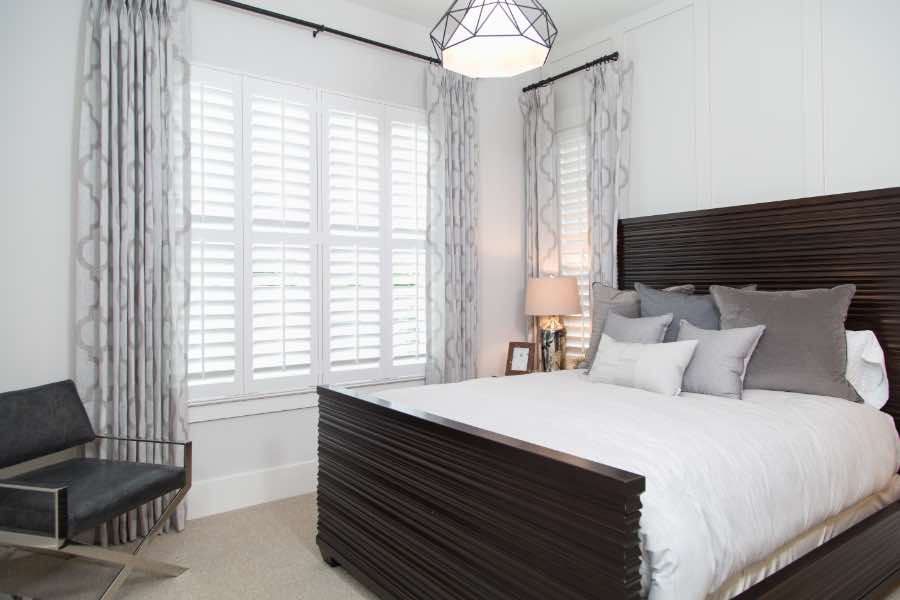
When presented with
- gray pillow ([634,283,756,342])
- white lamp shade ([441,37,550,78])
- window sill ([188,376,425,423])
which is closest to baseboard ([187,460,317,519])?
window sill ([188,376,425,423])

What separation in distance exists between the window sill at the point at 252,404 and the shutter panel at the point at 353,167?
39.2 inches

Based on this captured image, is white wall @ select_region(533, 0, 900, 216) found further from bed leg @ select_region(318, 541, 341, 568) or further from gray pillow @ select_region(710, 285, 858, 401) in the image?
bed leg @ select_region(318, 541, 341, 568)

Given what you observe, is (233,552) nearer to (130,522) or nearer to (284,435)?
(130,522)

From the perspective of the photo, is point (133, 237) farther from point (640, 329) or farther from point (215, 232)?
point (640, 329)

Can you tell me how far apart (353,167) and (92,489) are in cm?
225

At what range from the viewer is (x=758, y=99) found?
317cm

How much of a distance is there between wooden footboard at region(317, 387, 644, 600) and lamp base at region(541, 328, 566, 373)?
76.3 inches

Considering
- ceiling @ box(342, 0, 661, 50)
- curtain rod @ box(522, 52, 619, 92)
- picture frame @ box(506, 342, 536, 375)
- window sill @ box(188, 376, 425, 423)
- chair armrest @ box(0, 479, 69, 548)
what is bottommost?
chair armrest @ box(0, 479, 69, 548)

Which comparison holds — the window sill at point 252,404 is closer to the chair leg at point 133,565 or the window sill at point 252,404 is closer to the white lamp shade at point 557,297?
the chair leg at point 133,565

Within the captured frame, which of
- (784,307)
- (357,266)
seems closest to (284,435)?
(357,266)

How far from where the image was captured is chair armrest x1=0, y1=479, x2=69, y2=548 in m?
1.89

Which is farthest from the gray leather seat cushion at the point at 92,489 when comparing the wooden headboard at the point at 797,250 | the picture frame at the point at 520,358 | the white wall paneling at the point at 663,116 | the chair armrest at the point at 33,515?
the white wall paneling at the point at 663,116

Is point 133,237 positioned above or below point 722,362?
above

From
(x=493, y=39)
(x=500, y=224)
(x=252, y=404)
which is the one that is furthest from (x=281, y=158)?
(x=500, y=224)
